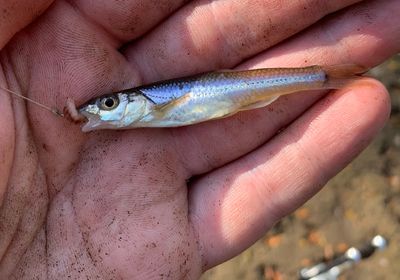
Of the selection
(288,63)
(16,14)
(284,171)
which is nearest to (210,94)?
(288,63)

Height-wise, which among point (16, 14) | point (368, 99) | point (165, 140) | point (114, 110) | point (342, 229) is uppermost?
point (16, 14)

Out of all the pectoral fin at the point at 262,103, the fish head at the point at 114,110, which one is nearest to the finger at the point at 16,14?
the fish head at the point at 114,110

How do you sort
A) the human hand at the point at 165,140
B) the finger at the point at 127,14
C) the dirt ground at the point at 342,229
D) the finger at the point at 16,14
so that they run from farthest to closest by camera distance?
the dirt ground at the point at 342,229
the finger at the point at 127,14
the human hand at the point at 165,140
the finger at the point at 16,14

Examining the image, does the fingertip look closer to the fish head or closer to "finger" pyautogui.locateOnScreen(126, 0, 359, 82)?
"finger" pyautogui.locateOnScreen(126, 0, 359, 82)

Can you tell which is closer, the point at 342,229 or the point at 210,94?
the point at 210,94

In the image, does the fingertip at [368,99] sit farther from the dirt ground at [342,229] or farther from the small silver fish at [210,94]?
the dirt ground at [342,229]

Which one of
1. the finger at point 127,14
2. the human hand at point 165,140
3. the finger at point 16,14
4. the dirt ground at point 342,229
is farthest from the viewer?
the dirt ground at point 342,229

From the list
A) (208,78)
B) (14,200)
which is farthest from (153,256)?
(208,78)

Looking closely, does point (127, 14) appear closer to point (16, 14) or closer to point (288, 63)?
point (16, 14)
